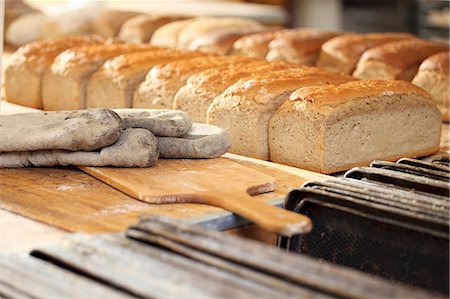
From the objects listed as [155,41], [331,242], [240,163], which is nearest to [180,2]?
[155,41]

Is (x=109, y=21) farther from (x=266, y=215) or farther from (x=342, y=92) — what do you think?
(x=266, y=215)

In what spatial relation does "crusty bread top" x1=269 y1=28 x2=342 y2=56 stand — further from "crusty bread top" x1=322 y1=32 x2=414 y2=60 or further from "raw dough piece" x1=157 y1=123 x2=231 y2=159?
"raw dough piece" x1=157 y1=123 x2=231 y2=159

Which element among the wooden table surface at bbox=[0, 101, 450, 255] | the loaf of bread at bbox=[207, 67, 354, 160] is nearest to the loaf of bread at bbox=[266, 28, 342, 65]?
the loaf of bread at bbox=[207, 67, 354, 160]

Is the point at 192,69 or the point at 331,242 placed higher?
→ the point at 192,69

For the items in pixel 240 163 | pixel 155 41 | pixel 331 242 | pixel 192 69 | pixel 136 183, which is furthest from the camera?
pixel 155 41

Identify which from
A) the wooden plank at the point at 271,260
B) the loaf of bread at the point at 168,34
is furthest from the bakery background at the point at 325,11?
the wooden plank at the point at 271,260

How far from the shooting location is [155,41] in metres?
4.46

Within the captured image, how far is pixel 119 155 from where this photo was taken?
2242mm

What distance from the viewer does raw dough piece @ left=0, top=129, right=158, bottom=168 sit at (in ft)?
7.36

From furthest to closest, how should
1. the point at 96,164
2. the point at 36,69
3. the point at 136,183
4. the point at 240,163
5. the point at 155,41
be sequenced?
1. the point at 155,41
2. the point at 36,69
3. the point at 240,163
4. the point at 96,164
5. the point at 136,183

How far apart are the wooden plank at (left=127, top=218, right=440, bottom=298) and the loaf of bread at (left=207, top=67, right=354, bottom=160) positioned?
34.7 inches

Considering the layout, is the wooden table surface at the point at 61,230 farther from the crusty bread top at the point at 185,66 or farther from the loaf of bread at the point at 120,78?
the loaf of bread at the point at 120,78

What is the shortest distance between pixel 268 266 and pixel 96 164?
2.90ft

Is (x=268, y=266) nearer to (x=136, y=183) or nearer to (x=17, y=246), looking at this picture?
(x=17, y=246)
